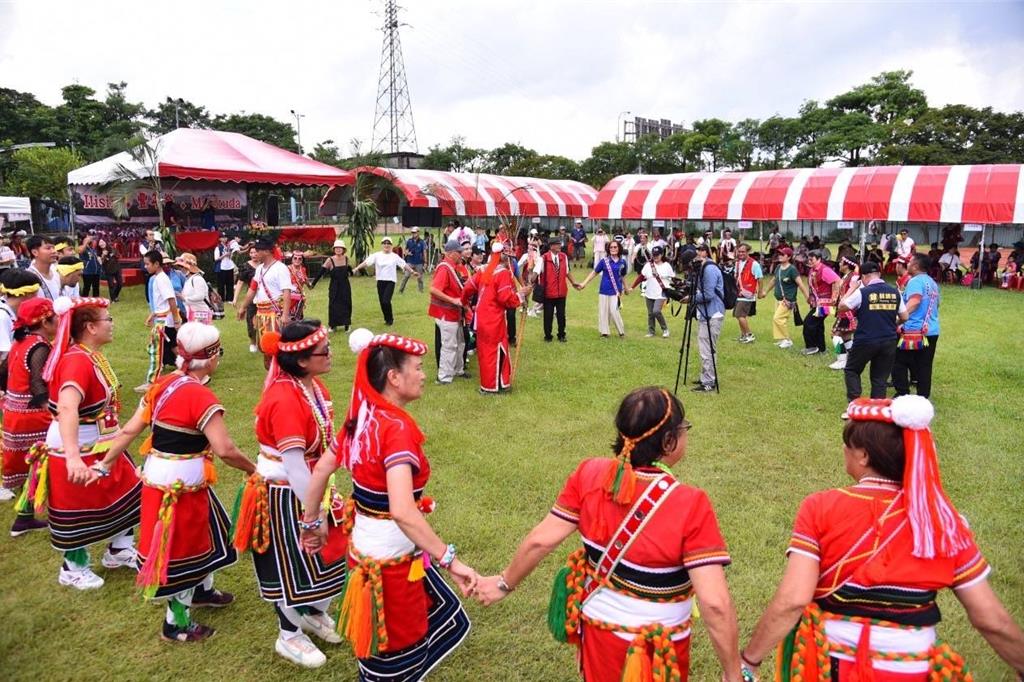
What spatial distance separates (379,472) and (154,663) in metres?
2.00

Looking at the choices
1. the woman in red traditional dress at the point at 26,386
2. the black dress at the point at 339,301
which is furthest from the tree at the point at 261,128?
the woman in red traditional dress at the point at 26,386

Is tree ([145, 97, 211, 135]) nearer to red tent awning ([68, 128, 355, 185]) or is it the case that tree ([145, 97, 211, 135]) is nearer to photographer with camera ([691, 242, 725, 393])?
red tent awning ([68, 128, 355, 185])

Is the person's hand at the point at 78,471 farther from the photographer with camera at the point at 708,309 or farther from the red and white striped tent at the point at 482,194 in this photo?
the red and white striped tent at the point at 482,194

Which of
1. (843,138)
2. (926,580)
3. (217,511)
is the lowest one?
(217,511)

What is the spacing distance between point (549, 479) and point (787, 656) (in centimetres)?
353

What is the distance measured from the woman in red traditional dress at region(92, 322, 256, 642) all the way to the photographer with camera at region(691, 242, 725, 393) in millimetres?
6029

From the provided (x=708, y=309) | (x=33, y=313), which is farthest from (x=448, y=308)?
(x=33, y=313)

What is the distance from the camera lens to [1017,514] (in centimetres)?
499

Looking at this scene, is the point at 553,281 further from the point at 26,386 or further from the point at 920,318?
the point at 26,386

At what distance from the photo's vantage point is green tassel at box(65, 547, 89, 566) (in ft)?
13.3

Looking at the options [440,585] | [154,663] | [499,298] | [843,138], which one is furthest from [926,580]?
[843,138]

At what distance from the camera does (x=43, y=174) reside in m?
33.6

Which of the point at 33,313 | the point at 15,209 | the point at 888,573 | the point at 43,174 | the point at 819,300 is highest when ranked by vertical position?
the point at 43,174

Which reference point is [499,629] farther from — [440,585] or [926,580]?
[926,580]
